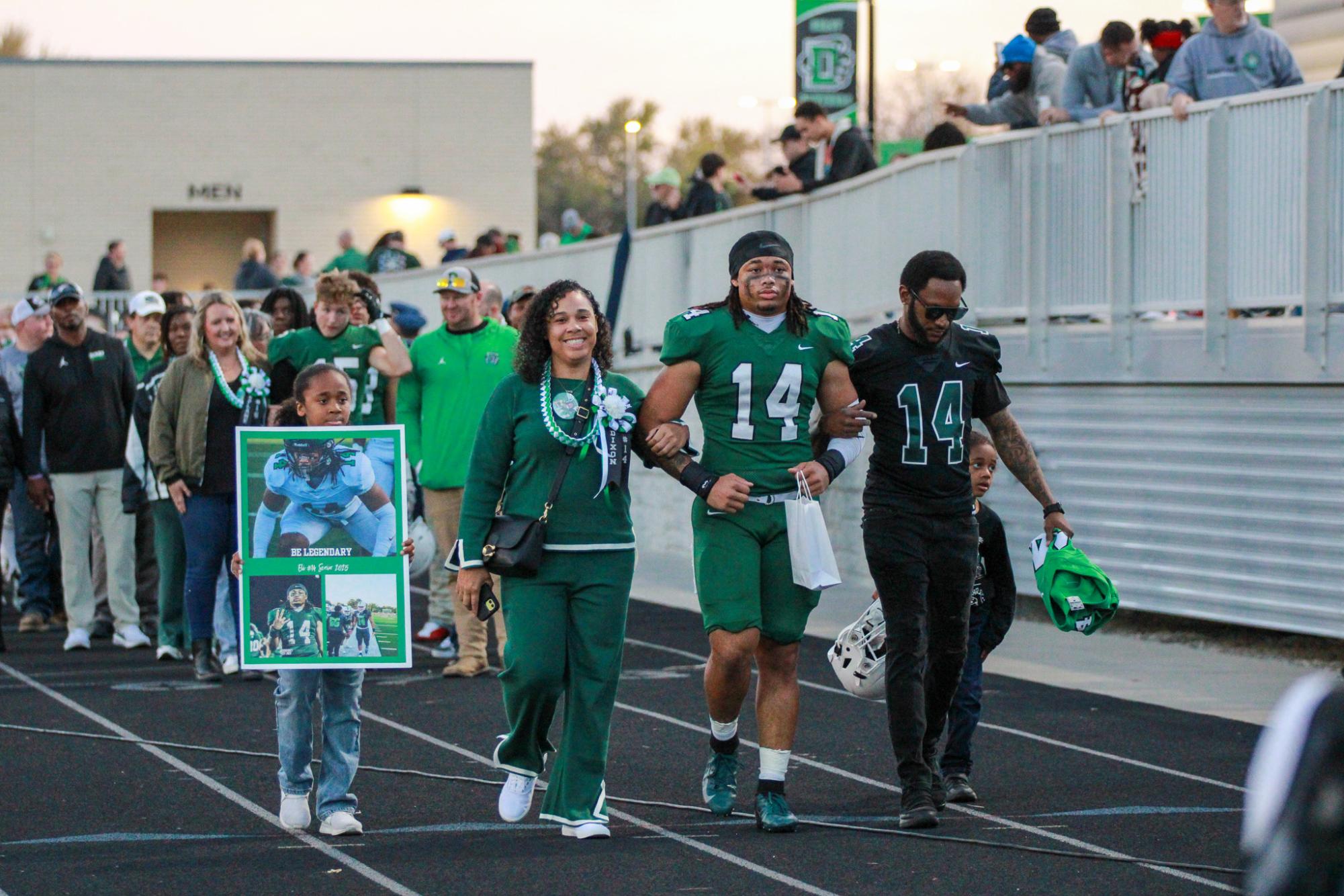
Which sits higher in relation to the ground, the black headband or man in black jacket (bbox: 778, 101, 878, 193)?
man in black jacket (bbox: 778, 101, 878, 193)

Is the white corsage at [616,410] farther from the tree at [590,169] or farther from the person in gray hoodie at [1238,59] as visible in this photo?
the tree at [590,169]

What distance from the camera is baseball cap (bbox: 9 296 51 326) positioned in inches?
547

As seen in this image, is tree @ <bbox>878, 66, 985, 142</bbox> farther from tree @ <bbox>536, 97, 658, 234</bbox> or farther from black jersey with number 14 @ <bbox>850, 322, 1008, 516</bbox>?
black jersey with number 14 @ <bbox>850, 322, 1008, 516</bbox>

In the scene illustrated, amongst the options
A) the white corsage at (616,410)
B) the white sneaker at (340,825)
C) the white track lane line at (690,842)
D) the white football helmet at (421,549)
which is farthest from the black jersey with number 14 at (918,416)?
the white sneaker at (340,825)

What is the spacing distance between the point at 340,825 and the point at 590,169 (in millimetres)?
96697

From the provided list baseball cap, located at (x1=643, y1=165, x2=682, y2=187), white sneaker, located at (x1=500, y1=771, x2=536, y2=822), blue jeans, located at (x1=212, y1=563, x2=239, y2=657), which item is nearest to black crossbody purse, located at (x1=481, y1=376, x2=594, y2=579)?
white sneaker, located at (x1=500, y1=771, x2=536, y2=822)

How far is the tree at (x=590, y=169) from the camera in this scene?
98312 millimetres

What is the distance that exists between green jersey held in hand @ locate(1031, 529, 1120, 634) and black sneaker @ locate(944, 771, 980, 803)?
0.70 meters

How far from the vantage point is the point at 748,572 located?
23.2 feet

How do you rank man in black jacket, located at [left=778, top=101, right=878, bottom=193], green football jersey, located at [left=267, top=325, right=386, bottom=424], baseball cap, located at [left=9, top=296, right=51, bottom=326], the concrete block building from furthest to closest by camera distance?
the concrete block building < man in black jacket, located at [left=778, top=101, right=878, bottom=193] < baseball cap, located at [left=9, top=296, right=51, bottom=326] < green football jersey, located at [left=267, top=325, right=386, bottom=424]

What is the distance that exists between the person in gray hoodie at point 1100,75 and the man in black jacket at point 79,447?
6.56 m

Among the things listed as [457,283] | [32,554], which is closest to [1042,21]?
[457,283]

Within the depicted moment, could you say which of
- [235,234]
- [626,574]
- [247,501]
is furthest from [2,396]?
[235,234]

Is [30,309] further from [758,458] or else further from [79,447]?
[758,458]
